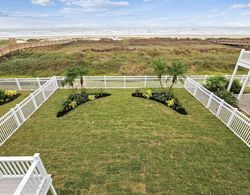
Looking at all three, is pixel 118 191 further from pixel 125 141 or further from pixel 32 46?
pixel 32 46

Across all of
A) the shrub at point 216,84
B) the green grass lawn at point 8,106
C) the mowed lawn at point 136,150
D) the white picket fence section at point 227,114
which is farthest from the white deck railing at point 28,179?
the shrub at point 216,84

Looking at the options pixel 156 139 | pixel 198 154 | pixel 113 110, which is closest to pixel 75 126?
pixel 113 110

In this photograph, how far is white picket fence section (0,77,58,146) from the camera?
6057mm

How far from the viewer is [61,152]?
5348mm

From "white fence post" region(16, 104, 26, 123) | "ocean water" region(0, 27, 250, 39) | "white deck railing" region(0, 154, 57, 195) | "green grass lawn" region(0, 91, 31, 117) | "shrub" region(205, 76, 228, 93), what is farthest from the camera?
"ocean water" region(0, 27, 250, 39)

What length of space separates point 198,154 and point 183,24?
95.0 meters

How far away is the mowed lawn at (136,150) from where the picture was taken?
13.7ft

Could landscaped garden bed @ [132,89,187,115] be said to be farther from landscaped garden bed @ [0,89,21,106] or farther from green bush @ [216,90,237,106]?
landscaped garden bed @ [0,89,21,106]

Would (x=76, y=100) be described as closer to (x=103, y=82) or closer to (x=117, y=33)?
(x=103, y=82)

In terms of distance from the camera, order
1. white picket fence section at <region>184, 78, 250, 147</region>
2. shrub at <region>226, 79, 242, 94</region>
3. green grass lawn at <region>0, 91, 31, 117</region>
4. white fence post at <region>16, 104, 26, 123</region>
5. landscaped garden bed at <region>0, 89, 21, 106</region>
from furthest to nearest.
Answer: shrub at <region>226, 79, 242, 94</region> < landscaped garden bed at <region>0, 89, 21, 106</region> < green grass lawn at <region>0, 91, 31, 117</region> < white fence post at <region>16, 104, 26, 123</region> < white picket fence section at <region>184, 78, 250, 147</region>

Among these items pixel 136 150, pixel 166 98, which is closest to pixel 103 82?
pixel 166 98

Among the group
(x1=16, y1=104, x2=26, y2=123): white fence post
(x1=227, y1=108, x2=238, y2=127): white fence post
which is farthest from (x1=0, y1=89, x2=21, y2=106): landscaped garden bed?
(x1=227, y1=108, x2=238, y2=127): white fence post

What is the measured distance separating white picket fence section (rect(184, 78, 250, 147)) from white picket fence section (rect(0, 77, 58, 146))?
8.84 metres

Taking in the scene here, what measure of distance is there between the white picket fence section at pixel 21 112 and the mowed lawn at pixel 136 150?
27cm
